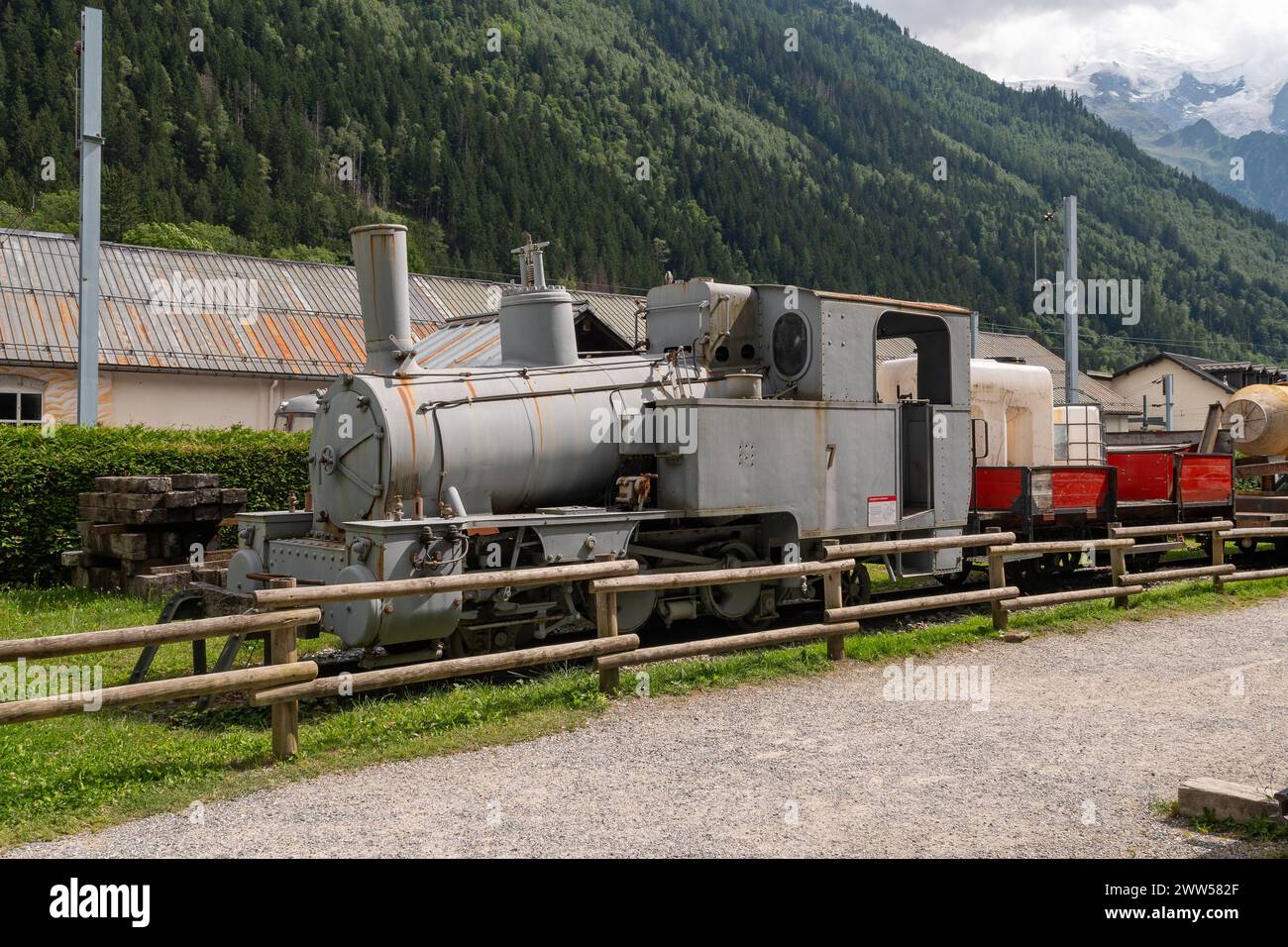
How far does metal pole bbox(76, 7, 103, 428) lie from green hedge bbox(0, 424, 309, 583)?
0.58m

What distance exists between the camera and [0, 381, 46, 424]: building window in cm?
2328

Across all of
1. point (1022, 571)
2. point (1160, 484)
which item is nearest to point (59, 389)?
point (1022, 571)

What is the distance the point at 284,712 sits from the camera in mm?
6336

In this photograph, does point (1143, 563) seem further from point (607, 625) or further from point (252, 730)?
point (252, 730)

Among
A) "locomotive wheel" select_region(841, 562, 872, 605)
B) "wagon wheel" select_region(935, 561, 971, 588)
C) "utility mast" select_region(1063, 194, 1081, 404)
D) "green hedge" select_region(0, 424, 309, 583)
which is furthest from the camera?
"utility mast" select_region(1063, 194, 1081, 404)

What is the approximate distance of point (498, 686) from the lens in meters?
8.27

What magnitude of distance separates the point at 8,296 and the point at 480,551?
69.4 ft

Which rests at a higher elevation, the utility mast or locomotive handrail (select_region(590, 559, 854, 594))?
the utility mast

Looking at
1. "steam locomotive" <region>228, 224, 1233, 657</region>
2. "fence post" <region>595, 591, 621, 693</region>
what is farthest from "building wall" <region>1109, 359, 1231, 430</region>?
"fence post" <region>595, 591, 621, 693</region>

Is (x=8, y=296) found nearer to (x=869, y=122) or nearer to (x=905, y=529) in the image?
(x=905, y=529)

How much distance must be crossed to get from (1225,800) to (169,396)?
78.7 feet
